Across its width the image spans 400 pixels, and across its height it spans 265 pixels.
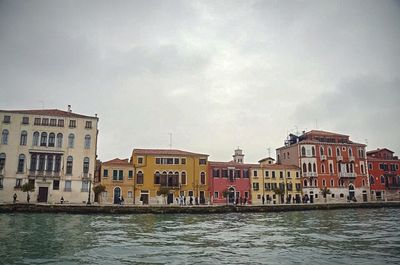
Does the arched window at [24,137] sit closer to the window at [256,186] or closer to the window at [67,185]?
the window at [67,185]

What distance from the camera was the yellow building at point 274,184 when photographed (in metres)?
52.9

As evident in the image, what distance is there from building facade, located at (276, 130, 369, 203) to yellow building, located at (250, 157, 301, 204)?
1446 millimetres

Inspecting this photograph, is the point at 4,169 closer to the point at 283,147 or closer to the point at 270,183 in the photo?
the point at 270,183

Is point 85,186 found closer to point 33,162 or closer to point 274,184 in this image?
point 33,162

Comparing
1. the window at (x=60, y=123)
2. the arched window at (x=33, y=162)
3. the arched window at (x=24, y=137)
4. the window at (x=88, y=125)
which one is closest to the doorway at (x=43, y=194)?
the arched window at (x=33, y=162)

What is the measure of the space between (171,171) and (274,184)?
16038 millimetres

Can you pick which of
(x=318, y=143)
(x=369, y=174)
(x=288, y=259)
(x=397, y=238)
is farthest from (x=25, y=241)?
(x=369, y=174)

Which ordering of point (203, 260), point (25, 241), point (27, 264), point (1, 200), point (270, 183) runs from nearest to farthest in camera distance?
1. point (27, 264)
2. point (203, 260)
3. point (25, 241)
4. point (1, 200)
5. point (270, 183)

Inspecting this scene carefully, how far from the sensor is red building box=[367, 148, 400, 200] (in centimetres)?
5850

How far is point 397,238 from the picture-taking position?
17.6 m

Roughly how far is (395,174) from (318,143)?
15.3 metres

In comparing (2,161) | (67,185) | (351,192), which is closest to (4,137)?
(2,161)

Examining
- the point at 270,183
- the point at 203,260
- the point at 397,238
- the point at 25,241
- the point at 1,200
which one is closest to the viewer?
the point at 203,260

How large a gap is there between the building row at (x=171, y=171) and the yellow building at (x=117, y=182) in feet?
0.42
